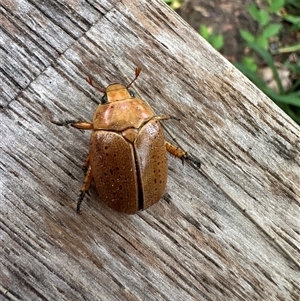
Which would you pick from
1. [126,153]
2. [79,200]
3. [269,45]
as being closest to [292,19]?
[269,45]

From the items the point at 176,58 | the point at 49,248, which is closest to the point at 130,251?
the point at 49,248

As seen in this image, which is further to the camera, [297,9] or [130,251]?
[297,9]

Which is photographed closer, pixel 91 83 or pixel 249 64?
pixel 91 83

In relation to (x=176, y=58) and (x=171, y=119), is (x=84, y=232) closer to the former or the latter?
(x=171, y=119)

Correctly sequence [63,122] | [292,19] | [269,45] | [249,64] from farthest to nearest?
[269,45]
[292,19]
[249,64]
[63,122]

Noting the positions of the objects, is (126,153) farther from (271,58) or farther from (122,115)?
(271,58)

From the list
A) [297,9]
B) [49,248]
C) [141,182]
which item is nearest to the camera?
[49,248]

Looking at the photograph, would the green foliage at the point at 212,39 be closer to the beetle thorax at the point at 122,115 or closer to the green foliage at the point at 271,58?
the green foliage at the point at 271,58
